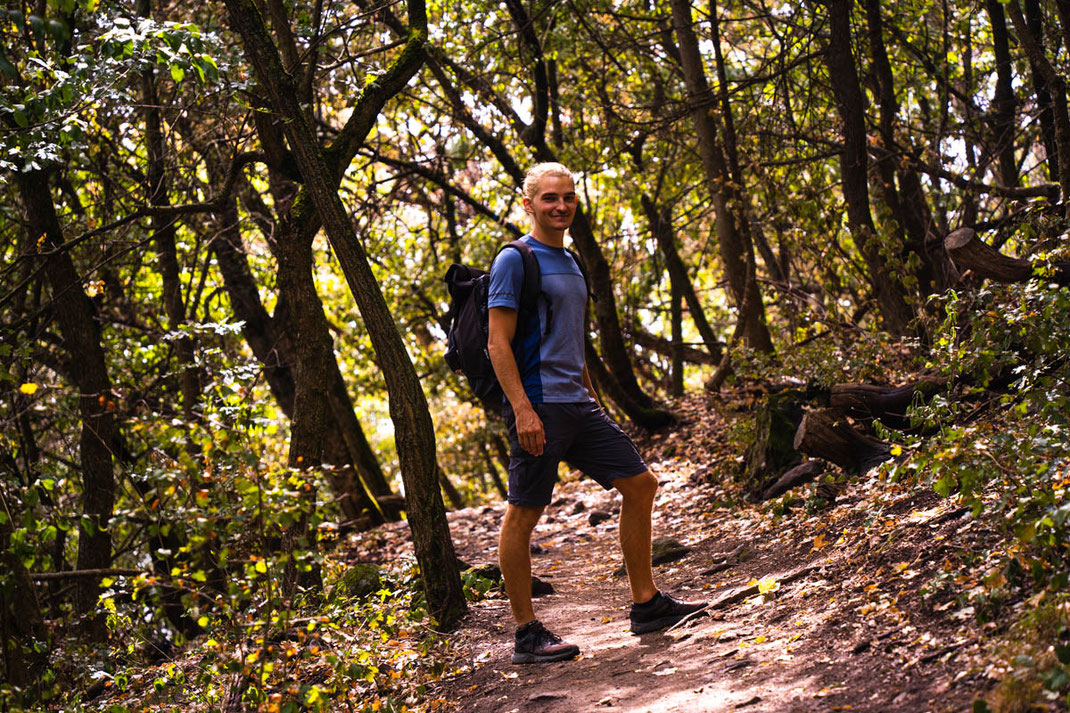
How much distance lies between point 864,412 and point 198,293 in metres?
7.47

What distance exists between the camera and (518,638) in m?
4.96

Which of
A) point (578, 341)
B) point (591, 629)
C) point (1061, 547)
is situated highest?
point (578, 341)

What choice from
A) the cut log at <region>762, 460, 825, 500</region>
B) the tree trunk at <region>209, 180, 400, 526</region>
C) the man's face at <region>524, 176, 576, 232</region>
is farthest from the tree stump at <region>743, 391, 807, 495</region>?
the tree trunk at <region>209, 180, 400, 526</region>

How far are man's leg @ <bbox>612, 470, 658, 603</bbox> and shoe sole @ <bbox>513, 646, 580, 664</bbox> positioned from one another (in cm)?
47

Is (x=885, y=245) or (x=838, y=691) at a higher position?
(x=885, y=245)

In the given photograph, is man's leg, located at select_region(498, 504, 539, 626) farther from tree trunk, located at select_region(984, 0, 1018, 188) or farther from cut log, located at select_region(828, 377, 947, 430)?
tree trunk, located at select_region(984, 0, 1018, 188)

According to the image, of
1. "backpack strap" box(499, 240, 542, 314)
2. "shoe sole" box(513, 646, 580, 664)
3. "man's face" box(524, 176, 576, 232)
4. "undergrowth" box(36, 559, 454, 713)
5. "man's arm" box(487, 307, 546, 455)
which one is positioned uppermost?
"man's face" box(524, 176, 576, 232)

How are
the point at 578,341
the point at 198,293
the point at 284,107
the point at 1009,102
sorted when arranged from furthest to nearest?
the point at 198,293 → the point at 1009,102 → the point at 284,107 → the point at 578,341

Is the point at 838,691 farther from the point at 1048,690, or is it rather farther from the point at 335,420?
the point at 335,420

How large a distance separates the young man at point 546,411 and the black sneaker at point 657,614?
0.49 feet

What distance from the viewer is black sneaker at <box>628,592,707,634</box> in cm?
513

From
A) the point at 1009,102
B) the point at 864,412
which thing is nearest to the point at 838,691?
the point at 864,412

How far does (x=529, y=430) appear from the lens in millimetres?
4609

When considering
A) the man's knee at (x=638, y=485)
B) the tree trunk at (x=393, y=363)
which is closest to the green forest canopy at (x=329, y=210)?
the tree trunk at (x=393, y=363)
